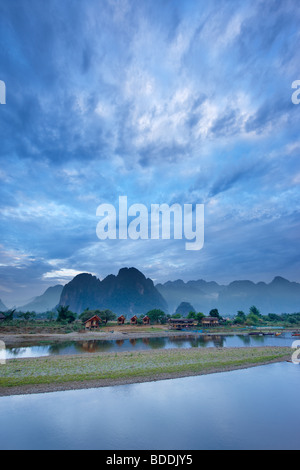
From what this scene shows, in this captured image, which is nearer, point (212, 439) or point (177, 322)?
point (212, 439)

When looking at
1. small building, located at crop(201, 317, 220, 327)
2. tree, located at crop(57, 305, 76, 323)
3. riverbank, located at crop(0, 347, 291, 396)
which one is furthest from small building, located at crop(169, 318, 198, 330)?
riverbank, located at crop(0, 347, 291, 396)

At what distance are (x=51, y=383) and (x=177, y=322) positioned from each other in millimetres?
67245

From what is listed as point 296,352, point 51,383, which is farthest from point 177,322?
point 51,383

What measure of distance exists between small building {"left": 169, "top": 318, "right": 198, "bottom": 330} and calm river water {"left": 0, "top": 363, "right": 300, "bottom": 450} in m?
62.0

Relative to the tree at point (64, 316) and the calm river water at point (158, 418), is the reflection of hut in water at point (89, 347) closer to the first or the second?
the calm river water at point (158, 418)

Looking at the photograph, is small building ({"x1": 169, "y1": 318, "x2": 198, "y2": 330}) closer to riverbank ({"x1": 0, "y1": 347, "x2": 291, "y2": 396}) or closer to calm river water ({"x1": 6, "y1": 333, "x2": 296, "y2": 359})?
calm river water ({"x1": 6, "y1": 333, "x2": 296, "y2": 359})

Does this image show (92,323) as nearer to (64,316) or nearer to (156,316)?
(64,316)

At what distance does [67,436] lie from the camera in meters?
10.9

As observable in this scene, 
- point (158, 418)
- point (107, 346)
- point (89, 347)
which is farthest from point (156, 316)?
point (158, 418)

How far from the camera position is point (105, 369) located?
70.7 feet

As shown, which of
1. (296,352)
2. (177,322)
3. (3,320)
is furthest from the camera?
(177,322)

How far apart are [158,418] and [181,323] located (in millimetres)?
71105
